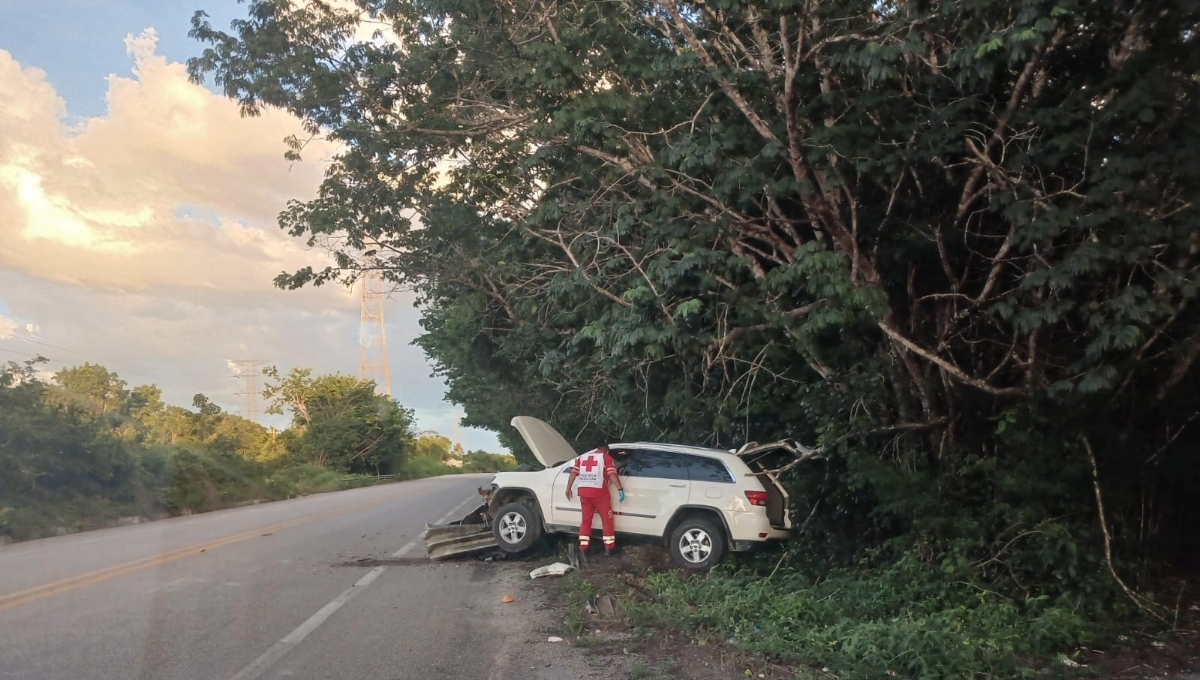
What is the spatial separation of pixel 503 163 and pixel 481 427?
81.4 ft

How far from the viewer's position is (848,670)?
627 centimetres

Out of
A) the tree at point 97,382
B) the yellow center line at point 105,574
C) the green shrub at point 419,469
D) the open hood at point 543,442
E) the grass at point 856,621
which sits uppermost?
the tree at point 97,382

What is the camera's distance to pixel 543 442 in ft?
40.9

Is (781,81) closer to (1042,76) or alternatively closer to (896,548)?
(1042,76)

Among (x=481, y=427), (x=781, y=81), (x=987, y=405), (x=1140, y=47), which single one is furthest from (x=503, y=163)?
(x=481, y=427)

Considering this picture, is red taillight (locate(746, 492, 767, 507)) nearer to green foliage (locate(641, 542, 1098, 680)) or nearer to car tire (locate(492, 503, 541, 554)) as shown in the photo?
green foliage (locate(641, 542, 1098, 680))

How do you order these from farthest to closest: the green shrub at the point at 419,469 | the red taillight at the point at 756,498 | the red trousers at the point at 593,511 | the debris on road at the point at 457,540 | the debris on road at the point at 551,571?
the green shrub at the point at 419,469
the debris on road at the point at 457,540
the red trousers at the point at 593,511
the debris on road at the point at 551,571
the red taillight at the point at 756,498

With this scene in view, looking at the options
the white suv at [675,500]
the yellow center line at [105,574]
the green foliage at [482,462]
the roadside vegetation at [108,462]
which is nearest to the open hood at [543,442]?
the white suv at [675,500]

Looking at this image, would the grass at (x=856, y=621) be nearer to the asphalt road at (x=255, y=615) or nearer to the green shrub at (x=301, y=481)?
the asphalt road at (x=255, y=615)

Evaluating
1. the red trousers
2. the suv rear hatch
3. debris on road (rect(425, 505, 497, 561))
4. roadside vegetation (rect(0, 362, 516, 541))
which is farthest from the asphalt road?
roadside vegetation (rect(0, 362, 516, 541))

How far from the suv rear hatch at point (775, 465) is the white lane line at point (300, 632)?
4735 millimetres

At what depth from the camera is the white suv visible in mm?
10539

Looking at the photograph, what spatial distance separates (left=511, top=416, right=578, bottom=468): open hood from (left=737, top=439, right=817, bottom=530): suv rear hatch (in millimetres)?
2608

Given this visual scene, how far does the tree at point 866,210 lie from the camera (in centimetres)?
717
